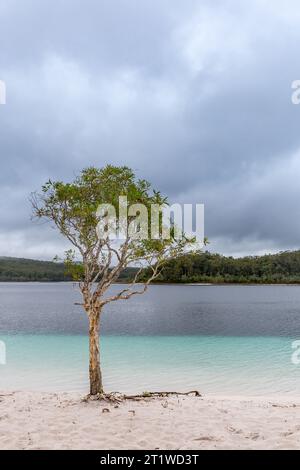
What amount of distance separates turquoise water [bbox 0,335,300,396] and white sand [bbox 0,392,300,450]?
4.83m

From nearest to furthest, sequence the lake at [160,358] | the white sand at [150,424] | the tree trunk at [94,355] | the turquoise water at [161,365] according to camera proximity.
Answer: the white sand at [150,424], the tree trunk at [94,355], the turquoise water at [161,365], the lake at [160,358]

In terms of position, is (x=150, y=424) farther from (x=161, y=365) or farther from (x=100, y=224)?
(x=161, y=365)

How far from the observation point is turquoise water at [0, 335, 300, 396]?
64.4 feet

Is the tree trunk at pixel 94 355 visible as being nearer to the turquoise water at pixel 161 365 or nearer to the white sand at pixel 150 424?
the white sand at pixel 150 424

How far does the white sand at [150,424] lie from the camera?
9883 millimetres

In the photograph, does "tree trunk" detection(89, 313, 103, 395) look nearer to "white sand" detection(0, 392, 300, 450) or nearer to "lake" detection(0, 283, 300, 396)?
"white sand" detection(0, 392, 300, 450)

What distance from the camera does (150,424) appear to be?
1140 centimetres

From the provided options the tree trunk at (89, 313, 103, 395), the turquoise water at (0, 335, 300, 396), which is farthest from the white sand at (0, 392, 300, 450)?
the turquoise water at (0, 335, 300, 396)

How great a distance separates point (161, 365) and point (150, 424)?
43.6 feet

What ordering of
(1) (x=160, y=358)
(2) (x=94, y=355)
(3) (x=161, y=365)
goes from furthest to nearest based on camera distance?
1. (1) (x=160, y=358)
2. (3) (x=161, y=365)
3. (2) (x=94, y=355)

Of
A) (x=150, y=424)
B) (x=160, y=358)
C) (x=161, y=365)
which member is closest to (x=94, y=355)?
(x=150, y=424)

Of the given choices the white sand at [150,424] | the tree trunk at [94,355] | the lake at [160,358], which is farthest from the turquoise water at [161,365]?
the white sand at [150,424]

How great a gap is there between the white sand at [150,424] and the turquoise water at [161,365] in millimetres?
4825

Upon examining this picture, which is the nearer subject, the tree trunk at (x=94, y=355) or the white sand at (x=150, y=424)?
the white sand at (x=150, y=424)
